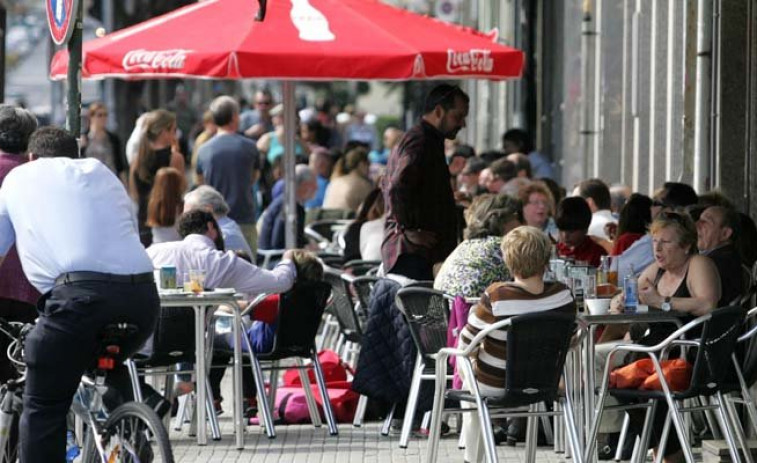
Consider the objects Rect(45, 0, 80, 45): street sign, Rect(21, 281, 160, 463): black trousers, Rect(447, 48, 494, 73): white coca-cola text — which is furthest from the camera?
Rect(447, 48, 494, 73): white coca-cola text

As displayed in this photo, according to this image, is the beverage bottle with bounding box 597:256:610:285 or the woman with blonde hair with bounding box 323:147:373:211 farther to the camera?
the woman with blonde hair with bounding box 323:147:373:211

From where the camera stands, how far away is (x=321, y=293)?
11.0 meters

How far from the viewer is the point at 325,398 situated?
1093 cm

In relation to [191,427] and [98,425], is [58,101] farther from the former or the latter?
[98,425]

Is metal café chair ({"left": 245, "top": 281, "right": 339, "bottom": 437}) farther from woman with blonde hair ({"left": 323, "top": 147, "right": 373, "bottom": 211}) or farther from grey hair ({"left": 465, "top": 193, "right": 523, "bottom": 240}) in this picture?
woman with blonde hair ({"left": 323, "top": 147, "right": 373, "bottom": 211})

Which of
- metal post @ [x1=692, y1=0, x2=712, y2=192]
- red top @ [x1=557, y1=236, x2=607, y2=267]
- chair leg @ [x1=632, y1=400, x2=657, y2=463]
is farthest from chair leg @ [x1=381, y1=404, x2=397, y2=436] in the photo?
metal post @ [x1=692, y1=0, x2=712, y2=192]

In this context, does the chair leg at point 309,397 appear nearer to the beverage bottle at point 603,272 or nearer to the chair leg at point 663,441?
the beverage bottle at point 603,272

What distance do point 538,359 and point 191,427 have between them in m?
3.24

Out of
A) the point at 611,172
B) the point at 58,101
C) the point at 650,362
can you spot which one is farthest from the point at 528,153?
the point at 58,101

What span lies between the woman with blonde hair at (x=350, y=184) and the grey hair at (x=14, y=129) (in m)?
9.53

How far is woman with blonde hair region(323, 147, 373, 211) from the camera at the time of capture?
1845 centimetres

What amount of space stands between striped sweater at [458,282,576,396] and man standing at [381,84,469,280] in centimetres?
262

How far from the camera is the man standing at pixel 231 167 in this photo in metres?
15.7

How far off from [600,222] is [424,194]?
2.66 m
